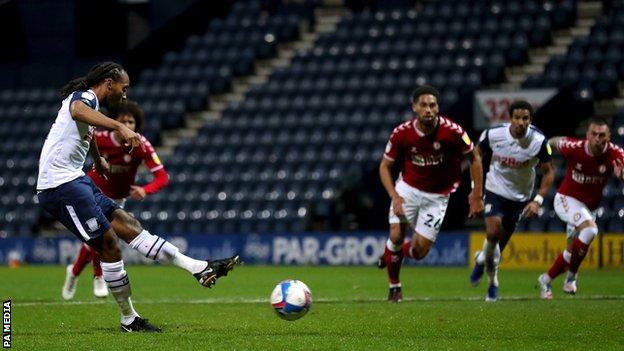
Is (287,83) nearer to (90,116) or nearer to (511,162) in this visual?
(511,162)

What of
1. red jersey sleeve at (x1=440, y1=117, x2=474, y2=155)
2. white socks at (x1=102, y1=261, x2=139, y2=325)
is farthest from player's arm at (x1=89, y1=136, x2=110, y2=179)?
red jersey sleeve at (x1=440, y1=117, x2=474, y2=155)

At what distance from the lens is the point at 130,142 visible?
8938 mm

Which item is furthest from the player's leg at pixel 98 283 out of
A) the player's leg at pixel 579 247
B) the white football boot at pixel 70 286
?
the player's leg at pixel 579 247

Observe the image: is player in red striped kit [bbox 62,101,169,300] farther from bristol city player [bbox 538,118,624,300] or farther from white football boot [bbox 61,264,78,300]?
bristol city player [bbox 538,118,624,300]

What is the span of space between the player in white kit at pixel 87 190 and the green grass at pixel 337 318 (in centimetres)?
48

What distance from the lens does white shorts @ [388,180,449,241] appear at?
13.8 m

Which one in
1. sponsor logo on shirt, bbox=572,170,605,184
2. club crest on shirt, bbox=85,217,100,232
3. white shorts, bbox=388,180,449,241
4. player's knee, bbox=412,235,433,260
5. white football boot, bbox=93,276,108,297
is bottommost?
white football boot, bbox=93,276,108,297

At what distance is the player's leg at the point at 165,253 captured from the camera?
9.66m

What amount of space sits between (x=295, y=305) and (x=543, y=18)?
20560 millimetres

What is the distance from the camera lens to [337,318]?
11352 mm

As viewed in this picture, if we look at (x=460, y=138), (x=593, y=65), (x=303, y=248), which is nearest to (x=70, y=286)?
(x=460, y=138)

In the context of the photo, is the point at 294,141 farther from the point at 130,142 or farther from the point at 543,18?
the point at 130,142

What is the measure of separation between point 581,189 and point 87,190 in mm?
7143

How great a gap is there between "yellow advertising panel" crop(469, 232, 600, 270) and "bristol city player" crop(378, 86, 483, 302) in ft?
28.6
